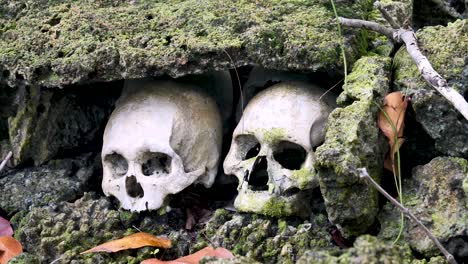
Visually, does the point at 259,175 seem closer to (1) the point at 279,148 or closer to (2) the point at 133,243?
(1) the point at 279,148

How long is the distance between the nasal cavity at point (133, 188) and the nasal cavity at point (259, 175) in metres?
0.42

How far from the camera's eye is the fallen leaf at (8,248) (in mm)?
2604

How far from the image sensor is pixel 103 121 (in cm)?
319

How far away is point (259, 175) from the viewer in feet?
8.87

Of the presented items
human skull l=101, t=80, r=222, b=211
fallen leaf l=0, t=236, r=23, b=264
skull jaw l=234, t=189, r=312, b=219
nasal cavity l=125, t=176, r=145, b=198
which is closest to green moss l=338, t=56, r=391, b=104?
skull jaw l=234, t=189, r=312, b=219

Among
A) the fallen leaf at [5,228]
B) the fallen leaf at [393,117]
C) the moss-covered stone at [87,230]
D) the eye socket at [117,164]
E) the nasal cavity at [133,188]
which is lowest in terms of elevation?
the fallen leaf at [5,228]

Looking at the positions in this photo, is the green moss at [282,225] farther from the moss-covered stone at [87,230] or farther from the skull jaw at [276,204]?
the moss-covered stone at [87,230]

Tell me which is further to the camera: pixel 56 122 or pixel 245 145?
pixel 56 122

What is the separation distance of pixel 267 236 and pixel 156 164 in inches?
22.0

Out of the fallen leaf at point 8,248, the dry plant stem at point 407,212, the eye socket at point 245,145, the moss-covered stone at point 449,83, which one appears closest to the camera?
the dry plant stem at point 407,212

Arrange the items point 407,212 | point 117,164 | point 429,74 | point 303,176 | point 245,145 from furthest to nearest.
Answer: point 117,164 → point 245,145 → point 303,176 → point 429,74 → point 407,212

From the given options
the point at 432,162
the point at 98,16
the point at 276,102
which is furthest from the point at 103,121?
the point at 432,162

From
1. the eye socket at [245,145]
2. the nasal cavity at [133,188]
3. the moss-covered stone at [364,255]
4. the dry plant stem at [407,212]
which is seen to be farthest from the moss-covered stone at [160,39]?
the moss-covered stone at [364,255]

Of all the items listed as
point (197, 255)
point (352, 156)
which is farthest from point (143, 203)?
point (352, 156)
